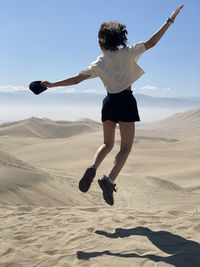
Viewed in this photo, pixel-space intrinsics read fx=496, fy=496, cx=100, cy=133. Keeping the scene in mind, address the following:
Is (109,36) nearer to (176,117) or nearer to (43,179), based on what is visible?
(43,179)

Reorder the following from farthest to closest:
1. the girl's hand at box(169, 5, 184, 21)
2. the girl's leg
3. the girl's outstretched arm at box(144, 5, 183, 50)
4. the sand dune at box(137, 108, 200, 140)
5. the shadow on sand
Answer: the sand dune at box(137, 108, 200, 140) → the girl's leg → the girl's hand at box(169, 5, 184, 21) → the girl's outstretched arm at box(144, 5, 183, 50) → the shadow on sand

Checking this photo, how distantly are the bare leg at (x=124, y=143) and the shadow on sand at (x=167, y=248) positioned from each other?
0.55m

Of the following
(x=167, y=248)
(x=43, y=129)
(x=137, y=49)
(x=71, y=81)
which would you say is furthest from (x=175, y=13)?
(x=43, y=129)

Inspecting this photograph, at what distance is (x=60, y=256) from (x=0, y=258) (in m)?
0.49

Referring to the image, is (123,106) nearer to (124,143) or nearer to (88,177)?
(124,143)

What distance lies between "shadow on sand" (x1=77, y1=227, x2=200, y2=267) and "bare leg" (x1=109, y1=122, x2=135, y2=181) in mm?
550

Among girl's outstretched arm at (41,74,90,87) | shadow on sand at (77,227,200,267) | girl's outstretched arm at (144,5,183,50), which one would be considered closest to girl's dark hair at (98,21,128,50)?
girl's outstretched arm at (144,5,183,50)

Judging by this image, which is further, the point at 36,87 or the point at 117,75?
the point at 36,87

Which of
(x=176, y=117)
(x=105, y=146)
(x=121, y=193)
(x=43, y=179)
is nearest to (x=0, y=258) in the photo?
(x=105, y=146)

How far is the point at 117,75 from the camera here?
4.50 metres

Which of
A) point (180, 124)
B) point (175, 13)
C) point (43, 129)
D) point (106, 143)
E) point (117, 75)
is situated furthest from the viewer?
point (180, 124)

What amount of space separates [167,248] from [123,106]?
1.32 m

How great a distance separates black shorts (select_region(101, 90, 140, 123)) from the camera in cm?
452

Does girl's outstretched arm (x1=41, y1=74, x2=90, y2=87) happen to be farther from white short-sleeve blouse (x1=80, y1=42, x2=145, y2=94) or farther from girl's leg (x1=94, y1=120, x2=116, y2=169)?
girl's leg (x1=94, y1=120, x2=116, y2=169)
